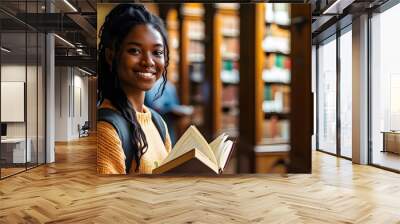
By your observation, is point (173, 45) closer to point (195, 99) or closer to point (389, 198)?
point (195, 99)

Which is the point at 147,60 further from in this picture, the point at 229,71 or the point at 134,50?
the point at 229,71

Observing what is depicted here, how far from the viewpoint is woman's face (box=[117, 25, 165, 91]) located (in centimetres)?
583

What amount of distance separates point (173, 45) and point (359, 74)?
12.9ft

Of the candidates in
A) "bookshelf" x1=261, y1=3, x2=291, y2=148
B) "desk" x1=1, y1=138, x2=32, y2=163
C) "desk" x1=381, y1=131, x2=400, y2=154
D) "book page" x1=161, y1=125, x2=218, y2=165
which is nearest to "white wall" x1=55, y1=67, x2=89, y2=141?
"desk" x1=1, y1=138, x2=32, y2=163

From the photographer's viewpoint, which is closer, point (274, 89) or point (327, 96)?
point (274, 89)

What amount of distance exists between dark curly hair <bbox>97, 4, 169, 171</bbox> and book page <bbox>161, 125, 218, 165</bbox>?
45 cm

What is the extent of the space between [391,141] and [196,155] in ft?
11.8

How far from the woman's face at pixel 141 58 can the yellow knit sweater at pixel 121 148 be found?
40cm

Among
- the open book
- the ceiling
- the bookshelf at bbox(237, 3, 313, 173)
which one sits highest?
the ceiling

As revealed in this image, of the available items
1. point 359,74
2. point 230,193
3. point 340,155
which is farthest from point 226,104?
point 340,155

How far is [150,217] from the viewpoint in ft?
12.4

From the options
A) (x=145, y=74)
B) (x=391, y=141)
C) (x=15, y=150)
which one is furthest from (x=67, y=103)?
(x=391, y=141)

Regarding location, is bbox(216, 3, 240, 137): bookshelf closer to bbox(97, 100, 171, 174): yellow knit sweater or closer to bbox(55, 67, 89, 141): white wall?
bbox(97, 100, 171, 174): yellow knit sweater

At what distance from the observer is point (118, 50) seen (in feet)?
19.3
